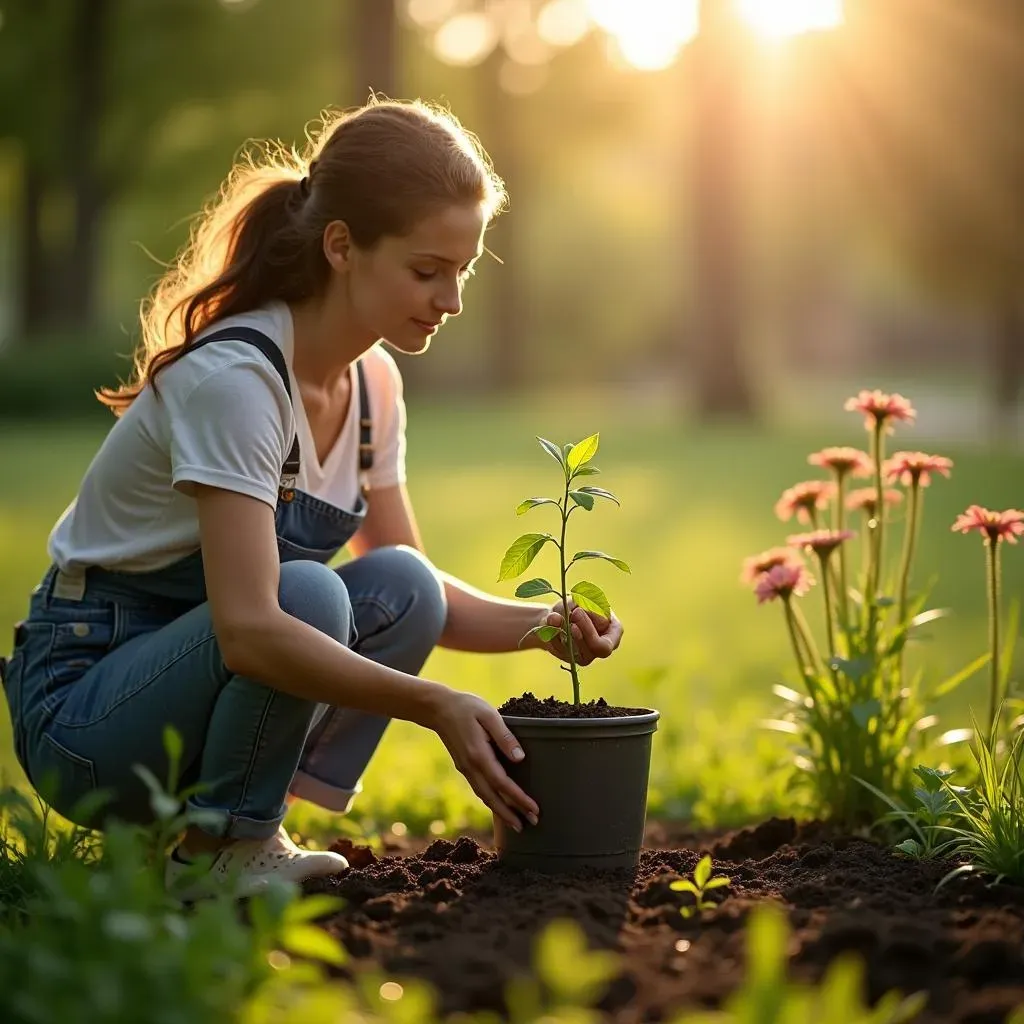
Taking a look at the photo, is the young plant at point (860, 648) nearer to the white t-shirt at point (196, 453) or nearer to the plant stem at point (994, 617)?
the plant stem at point (994, 617)

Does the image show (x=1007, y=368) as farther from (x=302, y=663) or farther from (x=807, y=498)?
(x=302, y=663)

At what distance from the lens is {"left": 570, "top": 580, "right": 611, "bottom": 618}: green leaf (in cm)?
253

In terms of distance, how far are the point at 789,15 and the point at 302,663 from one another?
19331 mm

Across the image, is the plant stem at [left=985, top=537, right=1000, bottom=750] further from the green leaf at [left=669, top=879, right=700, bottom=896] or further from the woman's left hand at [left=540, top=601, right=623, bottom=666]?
the green leaf at [left=669, top=879, right=700, bottom=896]

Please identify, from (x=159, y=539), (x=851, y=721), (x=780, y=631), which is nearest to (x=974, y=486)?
(x=780, y=631)

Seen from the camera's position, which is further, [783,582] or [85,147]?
[85,147]

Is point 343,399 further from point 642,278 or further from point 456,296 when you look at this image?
point 642,278

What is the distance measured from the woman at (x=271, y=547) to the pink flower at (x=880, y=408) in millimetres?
788

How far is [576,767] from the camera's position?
239 cm

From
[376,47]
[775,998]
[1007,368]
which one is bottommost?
[775,998]

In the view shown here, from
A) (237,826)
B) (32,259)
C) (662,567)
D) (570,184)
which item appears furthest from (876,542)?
(570,184)

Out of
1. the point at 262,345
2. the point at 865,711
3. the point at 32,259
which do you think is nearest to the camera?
the point at 262,345

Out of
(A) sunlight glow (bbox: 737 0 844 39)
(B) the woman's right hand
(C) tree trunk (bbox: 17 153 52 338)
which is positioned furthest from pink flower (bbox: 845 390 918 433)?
(C) tree trunk (bbox: 17 153 52 338)

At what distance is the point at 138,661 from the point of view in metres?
2.64
